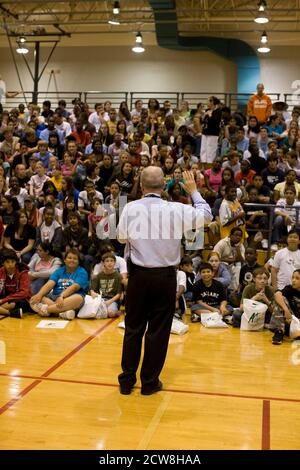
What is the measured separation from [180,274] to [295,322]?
1.62 meters

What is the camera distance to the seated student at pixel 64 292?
7.29m

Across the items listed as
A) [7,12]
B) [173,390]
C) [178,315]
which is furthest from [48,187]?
[7,12]

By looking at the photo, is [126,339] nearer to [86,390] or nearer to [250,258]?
[86,390]

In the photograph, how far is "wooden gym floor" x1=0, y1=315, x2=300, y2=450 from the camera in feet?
12.7

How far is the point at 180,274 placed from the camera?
7484 millimetres

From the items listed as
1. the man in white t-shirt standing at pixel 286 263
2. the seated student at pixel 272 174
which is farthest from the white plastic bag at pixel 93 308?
the seated student at pixel 272 174

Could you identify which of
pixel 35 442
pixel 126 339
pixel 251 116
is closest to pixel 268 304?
pixel 126 339

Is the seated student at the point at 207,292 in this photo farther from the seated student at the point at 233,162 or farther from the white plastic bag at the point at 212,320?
the seated student at the point at 233,162

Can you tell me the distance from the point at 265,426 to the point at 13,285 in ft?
14.3

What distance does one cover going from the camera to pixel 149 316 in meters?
4.66

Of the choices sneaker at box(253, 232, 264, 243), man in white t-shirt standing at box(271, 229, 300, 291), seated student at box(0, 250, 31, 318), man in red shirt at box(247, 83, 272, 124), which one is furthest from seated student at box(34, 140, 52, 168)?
man in white t-shirt standing at box(271, 229, 300, 291)
